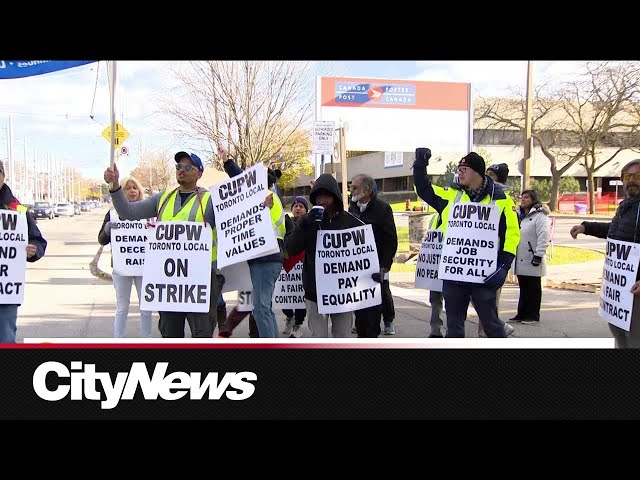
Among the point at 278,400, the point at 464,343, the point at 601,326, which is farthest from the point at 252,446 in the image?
the point at 601,326

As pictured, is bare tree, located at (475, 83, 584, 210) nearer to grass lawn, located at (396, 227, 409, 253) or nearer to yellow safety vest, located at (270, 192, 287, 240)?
grass lawn, located at (396, 227, 409, 253)

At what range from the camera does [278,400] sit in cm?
269

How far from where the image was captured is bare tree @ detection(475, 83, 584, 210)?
1658cm

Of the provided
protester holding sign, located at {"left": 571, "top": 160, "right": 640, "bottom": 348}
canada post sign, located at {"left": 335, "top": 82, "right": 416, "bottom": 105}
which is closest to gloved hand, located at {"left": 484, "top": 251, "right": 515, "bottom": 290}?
protester holding sign, located at {"left": 571, "top": 160, "right": 640, "bottom": 348}

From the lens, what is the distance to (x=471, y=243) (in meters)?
4.37

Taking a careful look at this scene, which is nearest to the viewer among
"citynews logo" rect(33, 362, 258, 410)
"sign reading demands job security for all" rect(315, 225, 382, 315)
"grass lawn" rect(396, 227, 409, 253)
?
"citynews logo" rect(33, 362, 258, 410)

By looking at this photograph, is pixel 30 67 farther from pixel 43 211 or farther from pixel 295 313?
pixel 43 211

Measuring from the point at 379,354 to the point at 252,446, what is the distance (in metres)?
0.69

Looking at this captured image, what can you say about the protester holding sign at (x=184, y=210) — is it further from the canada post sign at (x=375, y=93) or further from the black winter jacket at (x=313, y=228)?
the canada post sign at (x=375, y=93)

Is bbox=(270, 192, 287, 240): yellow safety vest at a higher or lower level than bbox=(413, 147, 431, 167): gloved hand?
lower

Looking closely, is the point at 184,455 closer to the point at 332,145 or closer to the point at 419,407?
the point at 419,407

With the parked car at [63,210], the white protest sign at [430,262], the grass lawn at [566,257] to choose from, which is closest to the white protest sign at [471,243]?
the white protest sign at [430,262]

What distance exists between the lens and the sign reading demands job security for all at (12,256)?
3.56 metres

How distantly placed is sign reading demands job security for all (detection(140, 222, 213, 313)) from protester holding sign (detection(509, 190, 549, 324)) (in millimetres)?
3868
